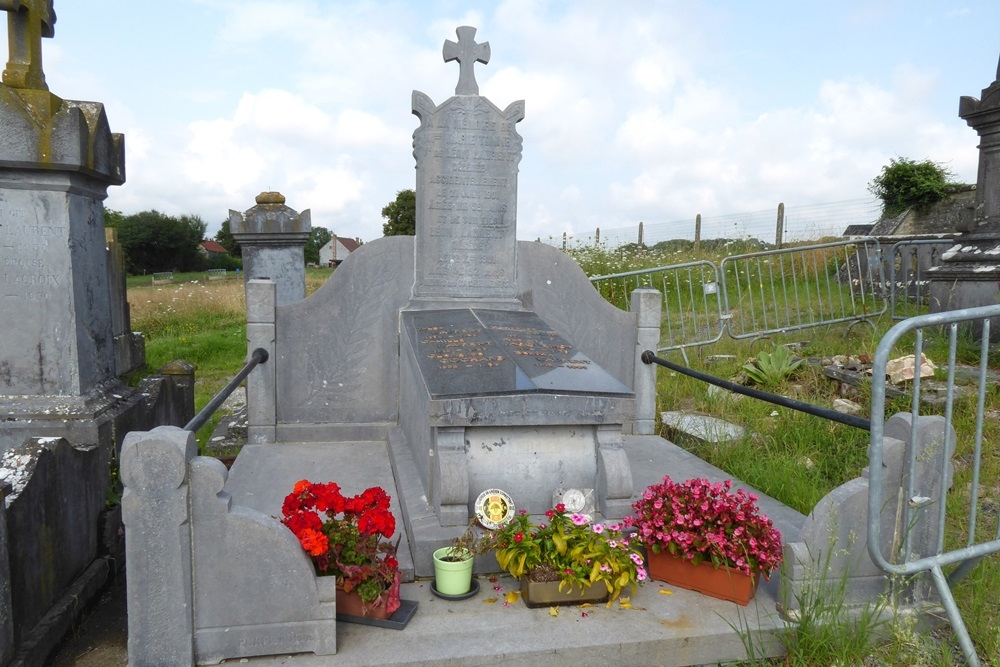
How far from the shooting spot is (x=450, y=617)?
2.93 m

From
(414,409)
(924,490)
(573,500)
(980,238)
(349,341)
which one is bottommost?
(573,500)

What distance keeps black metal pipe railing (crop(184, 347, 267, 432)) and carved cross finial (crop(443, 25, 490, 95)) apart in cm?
250

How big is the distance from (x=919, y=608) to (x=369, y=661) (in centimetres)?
222

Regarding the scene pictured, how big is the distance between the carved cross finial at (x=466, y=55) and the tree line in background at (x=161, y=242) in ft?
156

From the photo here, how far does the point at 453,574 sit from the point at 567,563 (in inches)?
19.7

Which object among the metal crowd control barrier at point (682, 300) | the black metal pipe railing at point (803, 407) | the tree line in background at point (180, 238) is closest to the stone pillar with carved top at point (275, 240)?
the metal crowd control barrier at point (682, 300)

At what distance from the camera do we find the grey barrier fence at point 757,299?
8.54 m

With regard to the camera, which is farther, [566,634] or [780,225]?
[780,225]

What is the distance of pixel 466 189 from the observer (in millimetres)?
5465

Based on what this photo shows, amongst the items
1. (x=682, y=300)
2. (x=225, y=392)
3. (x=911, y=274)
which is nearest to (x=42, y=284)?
(x=225, y=392)

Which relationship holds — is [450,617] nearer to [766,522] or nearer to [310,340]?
[766,522]

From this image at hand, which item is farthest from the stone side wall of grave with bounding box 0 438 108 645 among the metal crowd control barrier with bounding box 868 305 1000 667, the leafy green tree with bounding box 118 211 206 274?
the leafy green tree with bounding box 118 211 206 274

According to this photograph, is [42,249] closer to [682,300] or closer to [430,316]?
[430,316]

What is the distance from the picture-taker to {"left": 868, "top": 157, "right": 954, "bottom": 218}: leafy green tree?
17.0 meters
